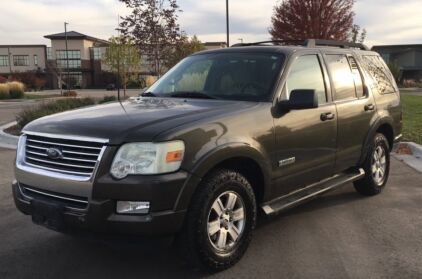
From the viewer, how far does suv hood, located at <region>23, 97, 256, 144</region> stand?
3734 mm

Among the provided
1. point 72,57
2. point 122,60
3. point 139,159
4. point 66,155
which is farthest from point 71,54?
point 139,159

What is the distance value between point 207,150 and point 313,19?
956 inches

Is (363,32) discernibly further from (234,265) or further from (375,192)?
(234,265)

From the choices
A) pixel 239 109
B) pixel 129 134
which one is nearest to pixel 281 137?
pixel 239 109

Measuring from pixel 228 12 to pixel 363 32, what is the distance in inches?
576

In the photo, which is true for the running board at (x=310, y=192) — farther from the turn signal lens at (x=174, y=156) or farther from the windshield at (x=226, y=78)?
the turn signal lens at (x=174, y=156)

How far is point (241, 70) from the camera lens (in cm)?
513

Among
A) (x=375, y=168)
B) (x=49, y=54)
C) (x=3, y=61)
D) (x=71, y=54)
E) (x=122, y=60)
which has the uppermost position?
(x=49, y=54)

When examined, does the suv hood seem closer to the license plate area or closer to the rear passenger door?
the license plate area

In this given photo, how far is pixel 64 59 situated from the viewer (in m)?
95.8

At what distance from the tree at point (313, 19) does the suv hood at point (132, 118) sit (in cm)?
2282

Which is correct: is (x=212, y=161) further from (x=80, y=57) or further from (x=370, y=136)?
(x=80, y=57)

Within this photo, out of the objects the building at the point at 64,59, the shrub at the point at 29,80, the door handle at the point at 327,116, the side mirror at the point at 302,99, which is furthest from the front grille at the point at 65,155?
the building at the point at 64,59

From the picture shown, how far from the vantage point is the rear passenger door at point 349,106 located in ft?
18.4
